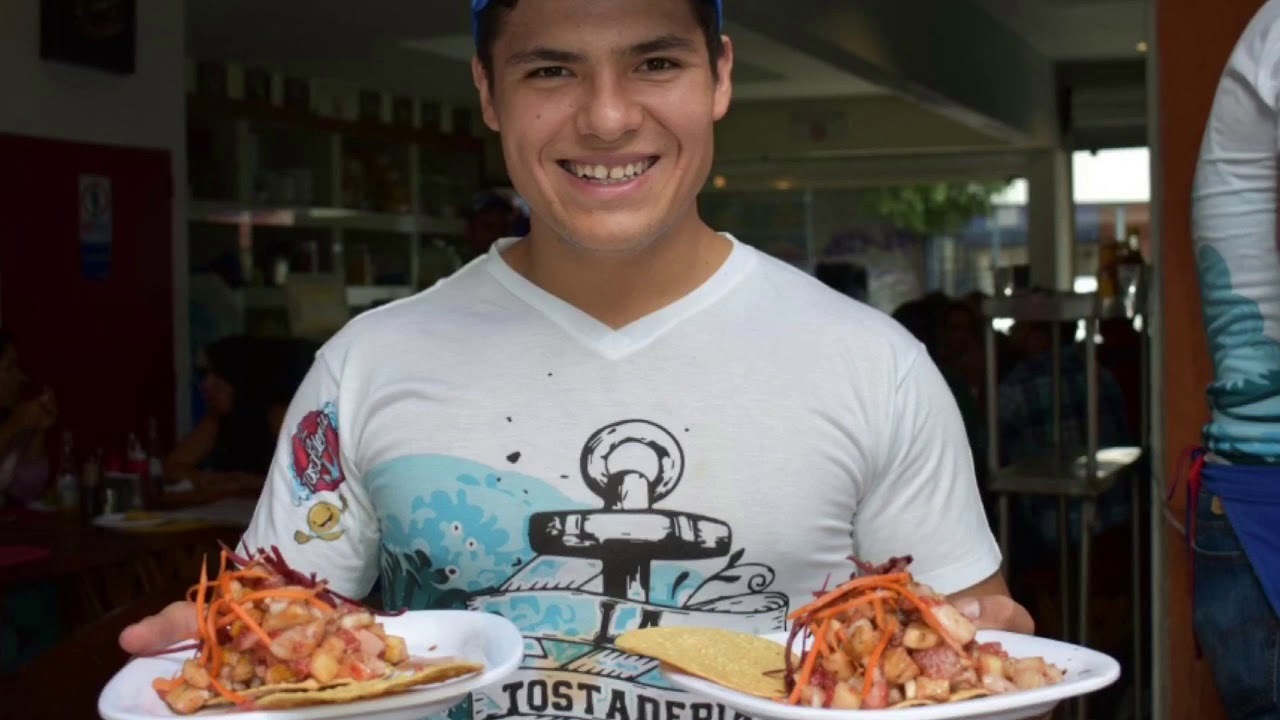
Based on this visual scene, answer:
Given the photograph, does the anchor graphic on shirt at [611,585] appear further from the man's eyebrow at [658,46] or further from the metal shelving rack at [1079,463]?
the metal shelving rack at [1079,463]

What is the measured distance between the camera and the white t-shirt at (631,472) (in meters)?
1.59

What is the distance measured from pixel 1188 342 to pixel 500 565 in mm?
1888

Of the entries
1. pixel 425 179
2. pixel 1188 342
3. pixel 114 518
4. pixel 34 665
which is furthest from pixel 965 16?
pixel 34 665

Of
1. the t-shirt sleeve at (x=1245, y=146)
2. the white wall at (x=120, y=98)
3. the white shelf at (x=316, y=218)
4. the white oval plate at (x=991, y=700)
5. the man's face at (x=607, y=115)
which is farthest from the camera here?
the white shelf at (x=316, y=218)

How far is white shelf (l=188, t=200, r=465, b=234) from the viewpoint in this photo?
8641mm

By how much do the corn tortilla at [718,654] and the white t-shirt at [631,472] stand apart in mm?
122

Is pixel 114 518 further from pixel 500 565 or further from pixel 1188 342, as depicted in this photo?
pixel 500 565

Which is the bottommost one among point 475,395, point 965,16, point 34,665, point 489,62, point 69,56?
point 34,665

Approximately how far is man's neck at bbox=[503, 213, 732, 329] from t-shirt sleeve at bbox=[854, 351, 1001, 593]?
0.24 m

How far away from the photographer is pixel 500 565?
1605 mm

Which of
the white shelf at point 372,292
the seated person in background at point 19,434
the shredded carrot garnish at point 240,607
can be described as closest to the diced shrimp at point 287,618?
the shredded carrot garnish at point 240,607

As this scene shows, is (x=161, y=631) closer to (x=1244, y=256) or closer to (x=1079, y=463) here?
(x=1244, y=256)

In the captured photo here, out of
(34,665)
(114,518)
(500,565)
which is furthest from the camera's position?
(114,518)

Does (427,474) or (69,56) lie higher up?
(69,56)
